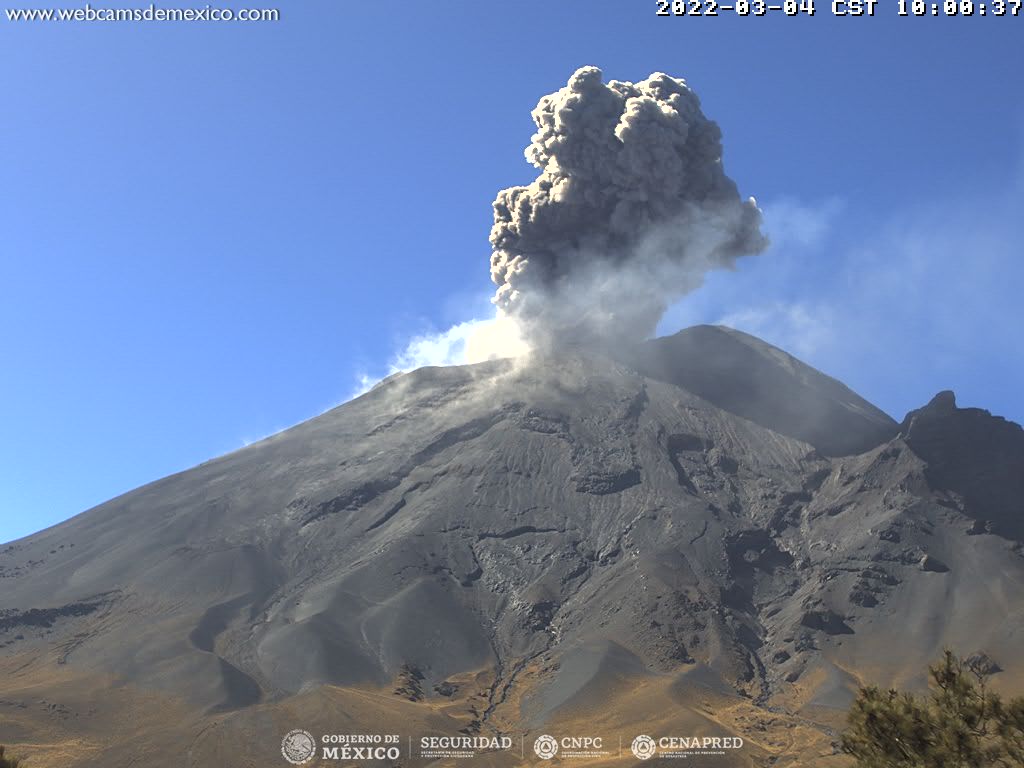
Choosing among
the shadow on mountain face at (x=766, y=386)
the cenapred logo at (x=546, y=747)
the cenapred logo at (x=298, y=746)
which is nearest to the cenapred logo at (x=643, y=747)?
the cenapred logo at (x=546, y=747)

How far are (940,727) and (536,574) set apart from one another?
239 feet

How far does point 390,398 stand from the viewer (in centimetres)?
11994

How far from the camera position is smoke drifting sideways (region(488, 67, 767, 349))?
370 feet

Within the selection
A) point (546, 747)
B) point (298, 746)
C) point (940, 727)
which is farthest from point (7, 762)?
point (546, 747)

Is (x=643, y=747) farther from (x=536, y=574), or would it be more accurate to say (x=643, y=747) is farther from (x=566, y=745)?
(x=536, y=574)

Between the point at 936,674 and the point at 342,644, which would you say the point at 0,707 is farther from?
the point at 936,674

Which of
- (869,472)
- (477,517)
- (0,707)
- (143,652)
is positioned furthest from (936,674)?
(869,472)

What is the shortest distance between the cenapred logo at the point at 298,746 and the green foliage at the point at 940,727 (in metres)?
46.9

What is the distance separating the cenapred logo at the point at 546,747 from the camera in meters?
59.7

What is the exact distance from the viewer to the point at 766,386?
378ft

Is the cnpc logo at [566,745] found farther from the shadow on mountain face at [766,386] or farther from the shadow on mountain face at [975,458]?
the shadow on mountain face at [766,386]

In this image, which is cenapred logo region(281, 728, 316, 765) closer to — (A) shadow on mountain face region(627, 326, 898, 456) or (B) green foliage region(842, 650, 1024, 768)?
(B) green foliage region(842, 650, 1024, 768)

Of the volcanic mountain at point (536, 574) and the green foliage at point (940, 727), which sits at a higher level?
the volcanic mountain at point (536, 574)

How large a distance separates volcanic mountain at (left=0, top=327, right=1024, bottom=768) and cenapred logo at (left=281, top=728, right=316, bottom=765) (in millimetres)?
607
